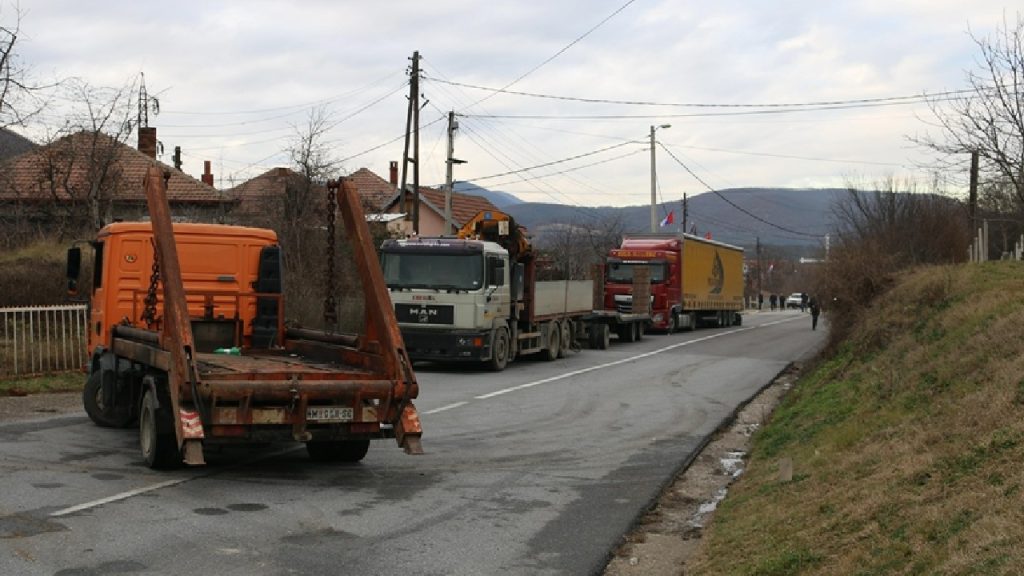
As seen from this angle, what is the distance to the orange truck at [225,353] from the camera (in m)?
8.83

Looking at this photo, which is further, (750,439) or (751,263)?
(751,263)

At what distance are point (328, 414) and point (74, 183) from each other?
84.9 ft

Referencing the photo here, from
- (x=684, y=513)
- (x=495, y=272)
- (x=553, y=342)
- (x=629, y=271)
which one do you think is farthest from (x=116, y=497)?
(x=629, y=271)

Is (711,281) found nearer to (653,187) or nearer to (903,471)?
(653,187)

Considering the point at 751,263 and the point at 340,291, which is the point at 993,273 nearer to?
the point at 340,291

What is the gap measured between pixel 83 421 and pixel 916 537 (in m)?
10.7

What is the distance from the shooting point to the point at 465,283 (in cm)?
2230

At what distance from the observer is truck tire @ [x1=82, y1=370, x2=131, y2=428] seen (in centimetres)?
1241

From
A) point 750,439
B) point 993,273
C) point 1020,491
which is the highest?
point 993,273

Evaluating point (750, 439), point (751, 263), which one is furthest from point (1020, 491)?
point (751, 263)

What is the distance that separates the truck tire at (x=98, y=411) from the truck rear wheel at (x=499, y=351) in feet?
36.0

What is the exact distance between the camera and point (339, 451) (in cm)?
1070

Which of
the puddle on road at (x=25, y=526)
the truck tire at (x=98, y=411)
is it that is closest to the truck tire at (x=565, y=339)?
the truck tire at (x=98, y=411)

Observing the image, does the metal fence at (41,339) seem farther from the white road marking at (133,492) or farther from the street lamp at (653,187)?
the street lamp at (653,187)
